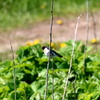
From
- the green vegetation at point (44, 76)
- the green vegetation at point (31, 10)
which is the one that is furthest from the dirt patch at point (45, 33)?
the green vegetation at point (44, 76)

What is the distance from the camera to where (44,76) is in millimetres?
3883

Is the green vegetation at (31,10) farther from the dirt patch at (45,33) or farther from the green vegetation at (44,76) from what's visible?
the green vegetation at (44,76)

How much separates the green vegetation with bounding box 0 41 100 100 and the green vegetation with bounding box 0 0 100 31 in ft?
13.7

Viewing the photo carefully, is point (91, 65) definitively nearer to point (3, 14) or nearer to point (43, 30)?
point (43, 30)

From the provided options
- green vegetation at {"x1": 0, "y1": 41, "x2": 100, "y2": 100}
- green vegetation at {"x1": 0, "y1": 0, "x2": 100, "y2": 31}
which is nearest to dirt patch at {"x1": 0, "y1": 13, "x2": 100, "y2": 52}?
green vegetation at {"x1": 0, "y1": 0, "x2": 100, "y2": 31}

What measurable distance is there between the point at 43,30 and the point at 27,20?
632 mm

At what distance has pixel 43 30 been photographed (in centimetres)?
812

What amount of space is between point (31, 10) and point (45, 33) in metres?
1.34

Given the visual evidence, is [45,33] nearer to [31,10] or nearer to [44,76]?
[31,10]

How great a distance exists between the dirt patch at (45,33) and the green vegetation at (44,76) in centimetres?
287

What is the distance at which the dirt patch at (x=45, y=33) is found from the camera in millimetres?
7402

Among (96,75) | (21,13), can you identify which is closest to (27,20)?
(21,13)

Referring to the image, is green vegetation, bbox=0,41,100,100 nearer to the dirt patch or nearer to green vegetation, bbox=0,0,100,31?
the dirt patch

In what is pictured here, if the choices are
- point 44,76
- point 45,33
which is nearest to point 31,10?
point 45,33
